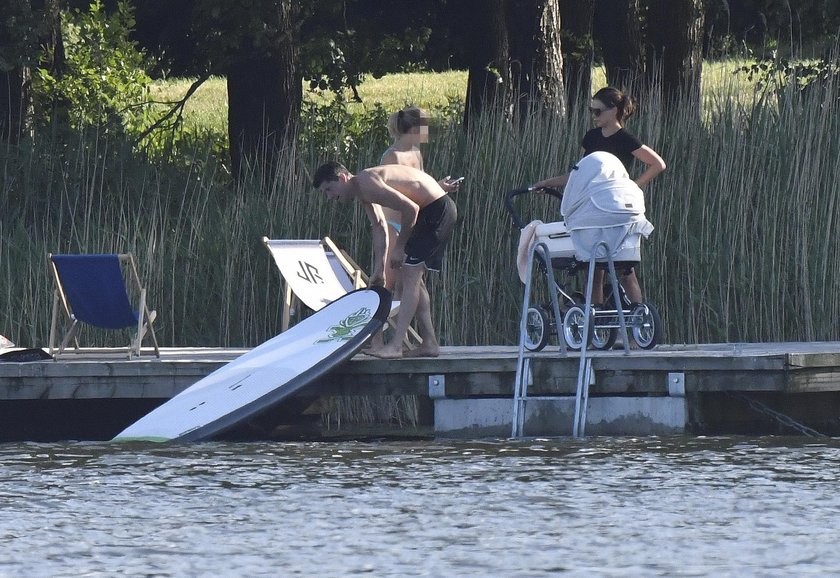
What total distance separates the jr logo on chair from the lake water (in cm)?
118

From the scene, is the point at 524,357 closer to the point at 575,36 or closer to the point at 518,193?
the point at 518,193

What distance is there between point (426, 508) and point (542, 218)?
163 inches

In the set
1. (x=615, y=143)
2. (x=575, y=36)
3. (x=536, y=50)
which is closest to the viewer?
(x=615, y=143)

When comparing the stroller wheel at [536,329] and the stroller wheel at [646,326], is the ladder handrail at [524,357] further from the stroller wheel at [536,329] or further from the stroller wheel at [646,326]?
the stroller wheel at [646,326]

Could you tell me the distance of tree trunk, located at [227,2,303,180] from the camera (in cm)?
1548

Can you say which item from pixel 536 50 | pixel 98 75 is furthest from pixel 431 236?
pixel 98 75

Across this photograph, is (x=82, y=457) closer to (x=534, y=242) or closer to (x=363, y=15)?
(x=534, y=242)

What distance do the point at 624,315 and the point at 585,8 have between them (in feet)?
29.4

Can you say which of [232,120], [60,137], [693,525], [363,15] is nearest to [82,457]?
[693,525]

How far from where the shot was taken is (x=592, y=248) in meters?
9.21

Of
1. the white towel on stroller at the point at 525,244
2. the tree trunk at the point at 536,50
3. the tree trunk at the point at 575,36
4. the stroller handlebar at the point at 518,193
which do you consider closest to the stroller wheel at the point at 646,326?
the white towel on stroller at the point at 525,244

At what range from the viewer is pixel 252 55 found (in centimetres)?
1548

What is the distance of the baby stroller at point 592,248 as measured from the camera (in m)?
9.18

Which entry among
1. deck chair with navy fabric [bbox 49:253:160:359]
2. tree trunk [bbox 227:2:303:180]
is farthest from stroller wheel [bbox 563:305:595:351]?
tree trunk [bbox 227:2:303:180]
